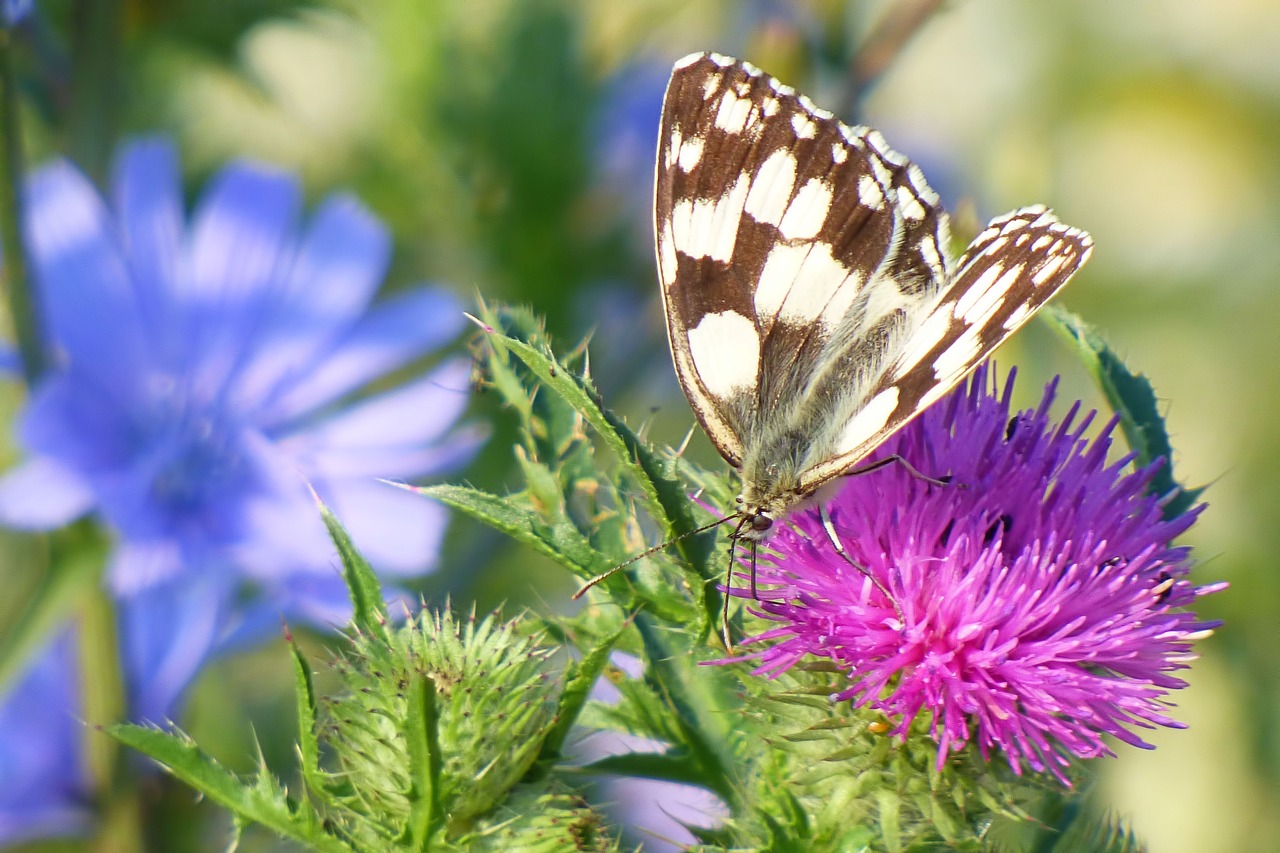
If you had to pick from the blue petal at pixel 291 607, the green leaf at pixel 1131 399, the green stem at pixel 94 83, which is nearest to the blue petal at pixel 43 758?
the blue petal at pixel 291 607

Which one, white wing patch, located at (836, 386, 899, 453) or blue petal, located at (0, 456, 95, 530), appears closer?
white wing patch, located at (836, 386, 899, 453)

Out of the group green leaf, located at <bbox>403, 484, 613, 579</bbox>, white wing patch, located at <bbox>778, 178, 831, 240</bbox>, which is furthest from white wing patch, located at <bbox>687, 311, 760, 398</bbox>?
green leaf, located at <bbox>403, 484, 613, 579</bbox>

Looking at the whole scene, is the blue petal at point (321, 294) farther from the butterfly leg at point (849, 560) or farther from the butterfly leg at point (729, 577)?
the butterfly leg at point (849, 560)

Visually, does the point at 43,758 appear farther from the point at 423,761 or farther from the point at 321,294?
the point at 423,761

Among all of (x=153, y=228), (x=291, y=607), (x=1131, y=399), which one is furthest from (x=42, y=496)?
(x=1131, y=399)

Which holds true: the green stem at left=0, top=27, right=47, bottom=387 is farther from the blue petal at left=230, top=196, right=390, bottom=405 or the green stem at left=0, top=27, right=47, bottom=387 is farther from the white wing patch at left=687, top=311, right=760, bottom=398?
the white wing patch at left=687, top=311, right=760, bottom=398

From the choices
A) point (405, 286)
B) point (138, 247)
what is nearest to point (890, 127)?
point (405, 286)
